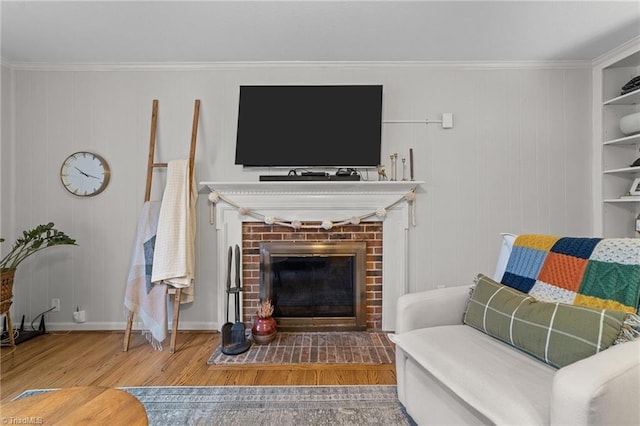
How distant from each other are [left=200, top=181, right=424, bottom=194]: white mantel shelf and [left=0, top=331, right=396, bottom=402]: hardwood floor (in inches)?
49.6

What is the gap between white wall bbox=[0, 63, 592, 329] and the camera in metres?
2.71

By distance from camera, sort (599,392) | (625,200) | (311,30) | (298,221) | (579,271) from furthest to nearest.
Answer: (298,221), (625,200), (311,30), (579,271), (599,392)

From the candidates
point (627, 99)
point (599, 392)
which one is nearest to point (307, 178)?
point (599, 392)

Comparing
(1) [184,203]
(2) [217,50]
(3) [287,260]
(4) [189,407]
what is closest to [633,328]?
(4) [189,407]

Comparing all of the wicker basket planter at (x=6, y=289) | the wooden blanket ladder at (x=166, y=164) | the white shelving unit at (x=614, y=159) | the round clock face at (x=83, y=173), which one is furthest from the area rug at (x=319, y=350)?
the white shelving unit at (x=614, y=159)

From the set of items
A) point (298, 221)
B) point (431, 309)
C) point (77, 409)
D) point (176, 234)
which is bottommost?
point (77, 409)

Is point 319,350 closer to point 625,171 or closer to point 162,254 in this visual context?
point 162,254

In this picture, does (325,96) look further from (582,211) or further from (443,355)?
(582,211)

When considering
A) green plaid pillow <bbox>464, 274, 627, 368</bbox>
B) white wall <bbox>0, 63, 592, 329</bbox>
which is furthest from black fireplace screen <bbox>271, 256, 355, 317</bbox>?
green plaid pillow <bbox>464, 274, 627, 368</bbox>

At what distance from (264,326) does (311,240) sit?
0.78 m

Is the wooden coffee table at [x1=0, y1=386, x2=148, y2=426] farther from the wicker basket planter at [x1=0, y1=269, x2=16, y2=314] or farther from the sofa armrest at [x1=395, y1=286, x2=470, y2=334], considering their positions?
the wicker basket planter at [x1=0, y1=269, x2=16, y2=314]

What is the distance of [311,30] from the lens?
2215 millimetres

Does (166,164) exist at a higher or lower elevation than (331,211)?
higher

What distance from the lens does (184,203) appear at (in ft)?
8.11
